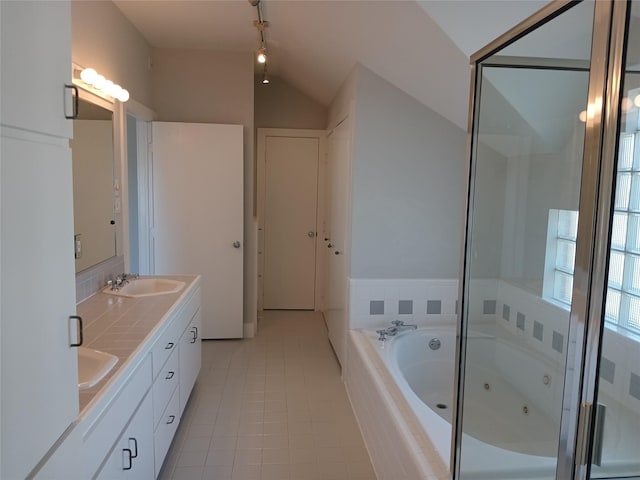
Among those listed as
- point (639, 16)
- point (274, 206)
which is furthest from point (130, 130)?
point (639, 16)

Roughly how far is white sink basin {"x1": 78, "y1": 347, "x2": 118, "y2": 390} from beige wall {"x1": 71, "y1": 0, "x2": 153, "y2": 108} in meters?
1.27

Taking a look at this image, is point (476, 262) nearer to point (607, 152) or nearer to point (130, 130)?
point (607, 152)

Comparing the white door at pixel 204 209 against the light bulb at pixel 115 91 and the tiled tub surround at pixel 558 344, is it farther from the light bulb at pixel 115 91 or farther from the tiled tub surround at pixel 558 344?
the tiled tub surround at pixel 558 344

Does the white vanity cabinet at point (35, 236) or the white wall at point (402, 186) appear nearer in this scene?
the white vanity cabinet at point (35, 236)

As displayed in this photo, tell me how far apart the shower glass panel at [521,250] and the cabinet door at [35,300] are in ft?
4.38

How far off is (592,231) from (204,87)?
365 cm

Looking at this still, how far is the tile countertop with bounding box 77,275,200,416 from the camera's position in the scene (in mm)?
1578

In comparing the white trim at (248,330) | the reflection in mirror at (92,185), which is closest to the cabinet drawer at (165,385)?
the reflection in mirror at (92,185)

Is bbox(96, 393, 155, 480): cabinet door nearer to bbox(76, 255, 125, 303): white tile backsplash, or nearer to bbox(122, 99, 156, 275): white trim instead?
bbox(76, 255, 125, 303): white tile backsplash

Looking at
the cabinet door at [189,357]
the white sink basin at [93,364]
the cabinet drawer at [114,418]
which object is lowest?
the cabinet door at [189,357]

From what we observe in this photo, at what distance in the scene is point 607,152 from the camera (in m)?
1.00

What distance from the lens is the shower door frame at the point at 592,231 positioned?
99 cm

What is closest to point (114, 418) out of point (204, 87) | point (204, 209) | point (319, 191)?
point (204, 209)

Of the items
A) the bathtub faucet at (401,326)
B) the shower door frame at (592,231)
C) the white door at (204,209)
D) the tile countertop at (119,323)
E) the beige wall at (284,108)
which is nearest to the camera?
the shower door frame at (592,231)
